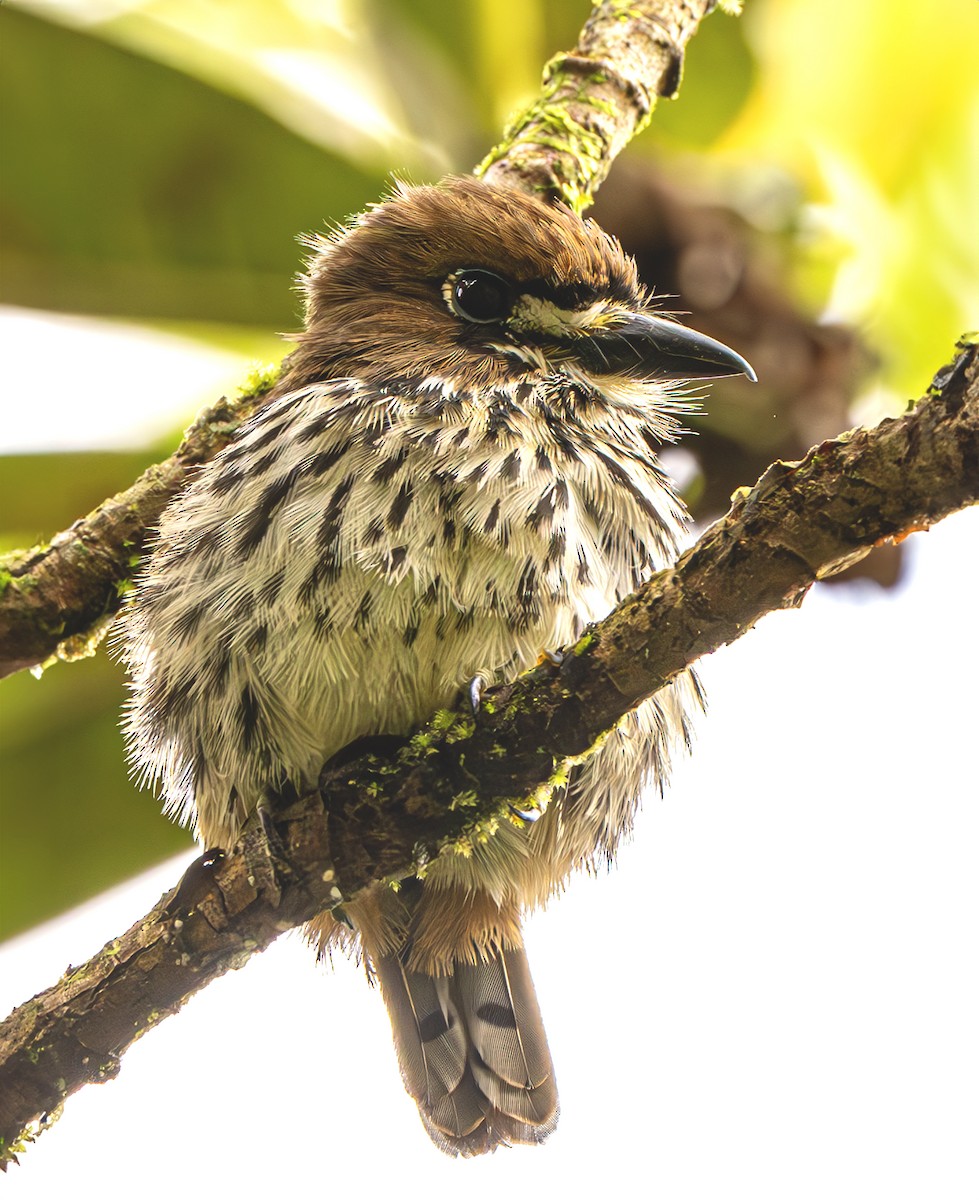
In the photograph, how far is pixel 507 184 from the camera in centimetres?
312

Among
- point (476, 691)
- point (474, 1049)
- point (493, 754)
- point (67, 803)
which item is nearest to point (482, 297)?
point (476, 691)

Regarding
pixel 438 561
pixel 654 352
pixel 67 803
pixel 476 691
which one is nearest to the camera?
pixel 476 691

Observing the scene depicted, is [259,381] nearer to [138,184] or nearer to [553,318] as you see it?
[553,318]

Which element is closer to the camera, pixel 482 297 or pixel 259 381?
pixel 482 297

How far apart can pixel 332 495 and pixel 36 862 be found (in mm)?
2100

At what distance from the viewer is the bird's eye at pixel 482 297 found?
281 centimetres

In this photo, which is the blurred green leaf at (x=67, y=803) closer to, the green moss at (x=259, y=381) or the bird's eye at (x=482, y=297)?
the green moss at (x=259, y=381)

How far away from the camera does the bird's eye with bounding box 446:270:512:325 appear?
281 centimetres

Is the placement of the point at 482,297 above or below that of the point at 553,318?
above

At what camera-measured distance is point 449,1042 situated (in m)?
2.82

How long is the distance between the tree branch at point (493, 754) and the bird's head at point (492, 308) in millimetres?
874

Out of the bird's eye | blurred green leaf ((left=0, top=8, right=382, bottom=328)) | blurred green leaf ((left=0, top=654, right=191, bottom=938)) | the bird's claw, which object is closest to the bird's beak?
the bird's eye

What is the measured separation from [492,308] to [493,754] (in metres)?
1.17

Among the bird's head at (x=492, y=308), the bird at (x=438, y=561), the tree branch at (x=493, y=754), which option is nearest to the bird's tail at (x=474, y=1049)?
the bird at (x=438, y=561)
